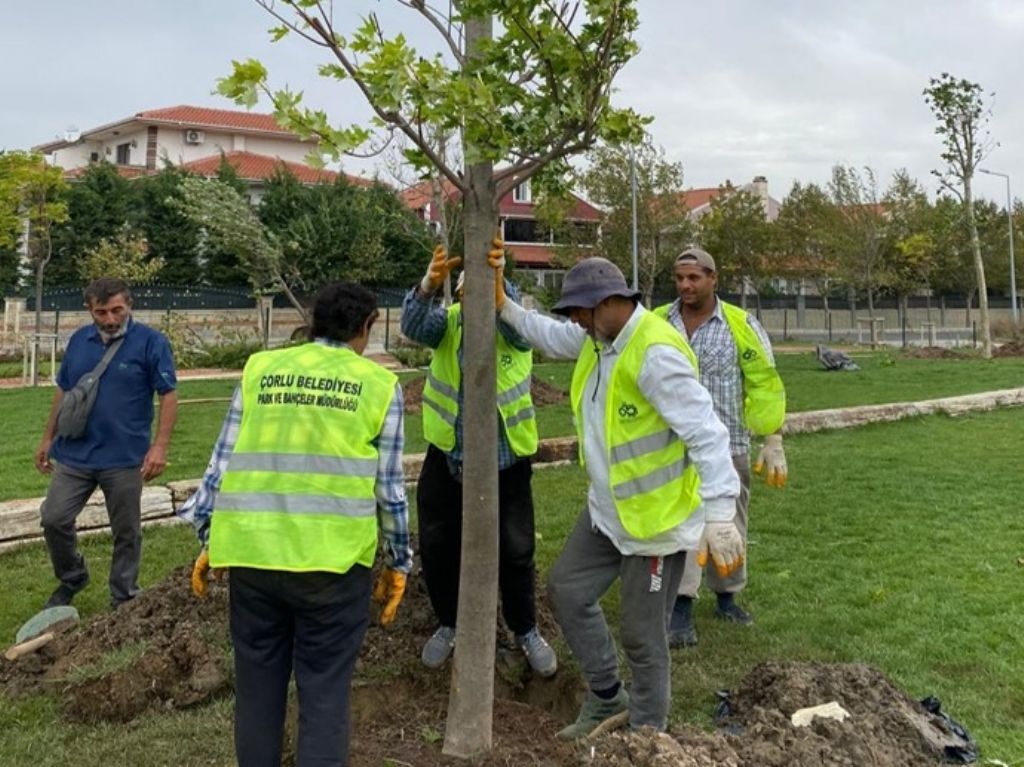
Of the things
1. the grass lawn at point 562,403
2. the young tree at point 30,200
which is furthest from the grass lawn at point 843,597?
the young tree at point 30,200

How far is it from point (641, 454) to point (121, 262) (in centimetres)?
2841

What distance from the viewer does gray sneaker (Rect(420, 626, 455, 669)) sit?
13.1ft

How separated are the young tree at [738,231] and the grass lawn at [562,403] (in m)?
15.7

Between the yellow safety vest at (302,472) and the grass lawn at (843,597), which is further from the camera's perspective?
the grass lawn at (843,597)

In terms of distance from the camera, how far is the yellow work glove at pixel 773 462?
482 centimetres

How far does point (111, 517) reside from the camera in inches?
198

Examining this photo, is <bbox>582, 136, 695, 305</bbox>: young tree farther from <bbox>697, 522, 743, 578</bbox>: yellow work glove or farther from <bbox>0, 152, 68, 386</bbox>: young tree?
<bbox>697, 522, 743, 578</bbox>: yellow work glove

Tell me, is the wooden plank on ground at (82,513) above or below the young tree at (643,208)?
below

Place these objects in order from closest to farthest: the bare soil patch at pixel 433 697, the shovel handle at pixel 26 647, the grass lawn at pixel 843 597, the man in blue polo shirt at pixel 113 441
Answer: the bare soil patch at pixel 433 697 → the grass lawn at pixel 843 597 → the shovel handle at pixel 26 647 → the man in blue polo shirt at pixel 113 441

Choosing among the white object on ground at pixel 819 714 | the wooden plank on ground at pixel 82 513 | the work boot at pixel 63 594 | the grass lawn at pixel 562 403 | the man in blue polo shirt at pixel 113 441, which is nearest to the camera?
the white object on ground at pixel 819 714

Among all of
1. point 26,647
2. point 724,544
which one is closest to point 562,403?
point 26,647

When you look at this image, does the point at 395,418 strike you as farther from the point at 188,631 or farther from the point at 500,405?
the point at 188,631

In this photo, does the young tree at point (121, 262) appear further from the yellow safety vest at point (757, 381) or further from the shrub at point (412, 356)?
the yellow safety vest at point (757, 381)

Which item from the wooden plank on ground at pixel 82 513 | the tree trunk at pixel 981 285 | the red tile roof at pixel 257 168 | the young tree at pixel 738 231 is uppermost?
the red tile roof at pixel 257 168
